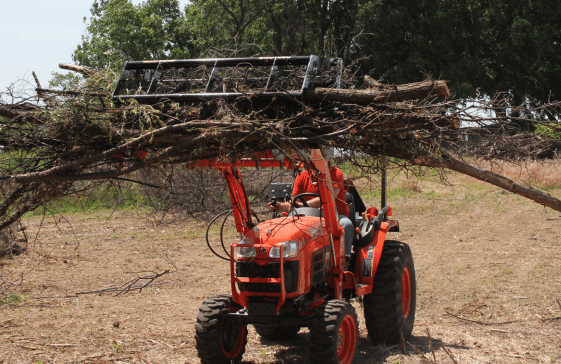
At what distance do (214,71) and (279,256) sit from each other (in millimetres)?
1707

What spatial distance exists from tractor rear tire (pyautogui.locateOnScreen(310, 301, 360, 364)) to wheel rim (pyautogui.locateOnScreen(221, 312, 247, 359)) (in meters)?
0.86

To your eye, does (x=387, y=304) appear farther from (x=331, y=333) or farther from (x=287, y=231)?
(x=287, y=231)

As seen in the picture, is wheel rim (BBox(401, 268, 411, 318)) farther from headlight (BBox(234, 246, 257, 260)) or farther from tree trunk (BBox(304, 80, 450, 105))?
tree trunk (BBox(304, 80, 450, 105))

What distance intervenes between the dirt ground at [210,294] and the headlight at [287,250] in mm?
1253

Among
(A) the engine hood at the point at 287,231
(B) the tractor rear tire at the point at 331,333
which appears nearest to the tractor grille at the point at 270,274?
(A) the engine hood at the point at 287,231

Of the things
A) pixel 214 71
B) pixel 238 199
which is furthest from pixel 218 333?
pixel 214 71

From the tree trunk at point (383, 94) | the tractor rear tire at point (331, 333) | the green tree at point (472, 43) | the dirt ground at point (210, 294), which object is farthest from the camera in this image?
the green tree at point (472, 43)

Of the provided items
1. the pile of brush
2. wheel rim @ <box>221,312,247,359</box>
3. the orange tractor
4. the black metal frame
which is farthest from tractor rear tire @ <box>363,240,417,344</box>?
the black metal frame

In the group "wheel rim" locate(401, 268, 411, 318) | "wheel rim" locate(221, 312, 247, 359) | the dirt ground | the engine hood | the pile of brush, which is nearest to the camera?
the pile of brush

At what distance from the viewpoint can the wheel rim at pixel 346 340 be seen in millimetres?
4888

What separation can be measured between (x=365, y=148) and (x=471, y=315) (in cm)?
332

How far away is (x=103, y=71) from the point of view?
5.17 m

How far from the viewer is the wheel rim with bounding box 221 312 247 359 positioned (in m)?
5.09

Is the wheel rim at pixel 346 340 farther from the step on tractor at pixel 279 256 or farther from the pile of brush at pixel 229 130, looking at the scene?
the pile of brush at pixel 229 130
